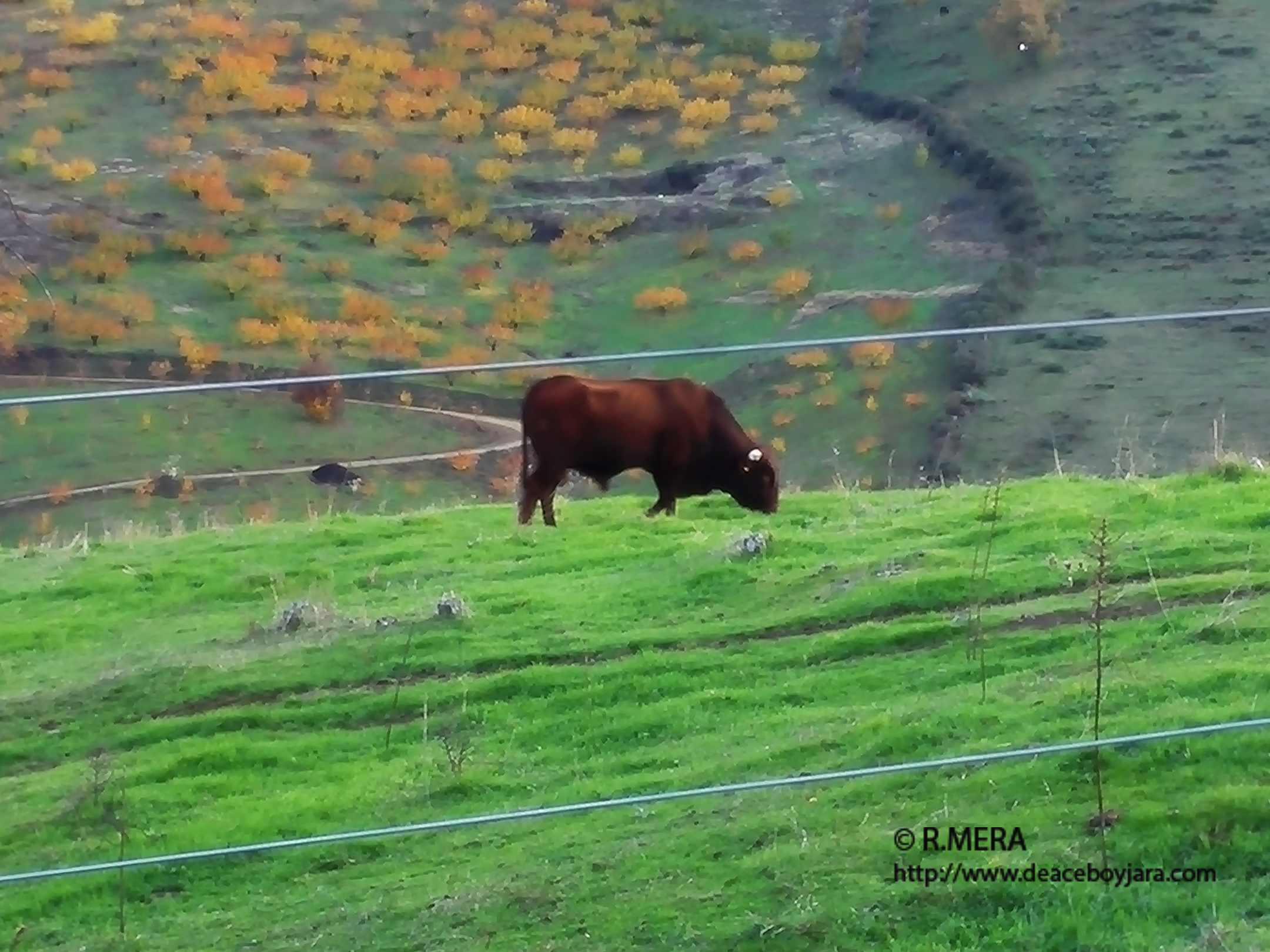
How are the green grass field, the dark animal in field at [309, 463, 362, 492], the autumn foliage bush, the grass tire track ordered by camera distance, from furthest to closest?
the autumn foliage bush < the green grass field < the dark animal in field at [309, 463, 362, 492] < the grass tire track

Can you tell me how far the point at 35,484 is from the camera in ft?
93.6

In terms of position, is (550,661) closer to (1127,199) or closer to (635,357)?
(635,357)

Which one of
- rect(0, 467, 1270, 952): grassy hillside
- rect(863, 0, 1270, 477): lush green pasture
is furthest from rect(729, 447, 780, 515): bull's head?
rect(863, 0, 1270, 477): lush green pasture

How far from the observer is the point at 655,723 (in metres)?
8.13

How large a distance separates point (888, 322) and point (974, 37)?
45.6 feet

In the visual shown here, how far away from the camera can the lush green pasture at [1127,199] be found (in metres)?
30.2

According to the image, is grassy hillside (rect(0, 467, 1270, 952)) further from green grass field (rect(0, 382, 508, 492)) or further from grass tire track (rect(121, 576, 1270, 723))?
green grass field (rect(0, 382, 508, 492))

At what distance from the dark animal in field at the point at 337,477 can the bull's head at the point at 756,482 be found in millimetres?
15447

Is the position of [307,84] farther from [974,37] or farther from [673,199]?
[974,37]

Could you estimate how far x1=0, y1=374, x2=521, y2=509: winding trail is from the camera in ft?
92.6

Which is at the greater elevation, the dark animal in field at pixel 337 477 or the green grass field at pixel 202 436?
the green grass field at pixel 202 436
